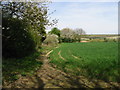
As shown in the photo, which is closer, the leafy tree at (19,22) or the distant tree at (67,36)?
the leafy tree at (19,22)

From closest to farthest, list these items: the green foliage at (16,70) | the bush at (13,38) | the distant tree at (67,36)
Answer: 1. the green foliage at (16,70)
2. the bush at (13,38)
3. the distant tree at (67,36)

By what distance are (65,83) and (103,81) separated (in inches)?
51.1

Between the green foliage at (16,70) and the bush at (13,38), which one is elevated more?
the bush at (13,38)

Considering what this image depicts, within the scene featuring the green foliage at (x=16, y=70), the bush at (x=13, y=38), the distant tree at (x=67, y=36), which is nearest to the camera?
the green foliage at (x=16, y=70)

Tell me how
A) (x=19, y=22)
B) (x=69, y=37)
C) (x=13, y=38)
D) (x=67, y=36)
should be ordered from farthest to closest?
(x=67, y=36)
(x=69, y=37)
(x=19, y=22)
(x=13, y=38)

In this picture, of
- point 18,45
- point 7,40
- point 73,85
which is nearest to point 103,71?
point 73,85

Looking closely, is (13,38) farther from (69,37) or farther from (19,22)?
(69,37)

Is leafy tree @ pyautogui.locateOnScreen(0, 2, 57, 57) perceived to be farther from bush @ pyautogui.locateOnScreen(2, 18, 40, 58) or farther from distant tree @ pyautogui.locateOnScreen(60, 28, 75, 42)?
distant tree @ pyautogui.locateOnScreen(60, 28, 75, 42)

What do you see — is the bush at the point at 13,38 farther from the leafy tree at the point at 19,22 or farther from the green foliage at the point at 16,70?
the green foliage at the point at 16,70

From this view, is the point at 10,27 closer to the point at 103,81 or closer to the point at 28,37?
the point at 28,37

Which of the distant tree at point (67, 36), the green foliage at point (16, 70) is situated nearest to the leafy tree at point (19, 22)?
the green foliage at point (16, 70)

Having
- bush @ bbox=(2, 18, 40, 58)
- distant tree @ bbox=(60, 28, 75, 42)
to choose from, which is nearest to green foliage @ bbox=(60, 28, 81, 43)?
distant tree @ bbox=(60, 28, 75, 42)

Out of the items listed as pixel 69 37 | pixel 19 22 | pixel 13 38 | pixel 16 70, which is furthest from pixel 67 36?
pixel 16 70

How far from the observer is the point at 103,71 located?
15.6 ft
